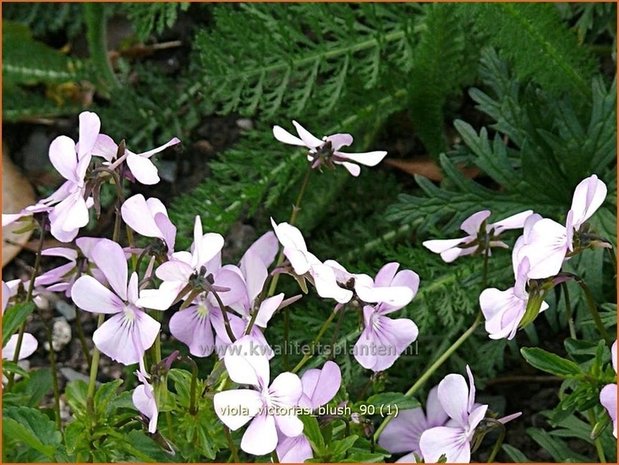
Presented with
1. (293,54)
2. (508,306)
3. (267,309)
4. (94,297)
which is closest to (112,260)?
(94,297)

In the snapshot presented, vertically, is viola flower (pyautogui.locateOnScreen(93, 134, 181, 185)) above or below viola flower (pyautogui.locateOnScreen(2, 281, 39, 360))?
above

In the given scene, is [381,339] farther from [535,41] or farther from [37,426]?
[535,41]

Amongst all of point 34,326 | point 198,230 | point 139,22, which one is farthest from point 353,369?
point 139,22

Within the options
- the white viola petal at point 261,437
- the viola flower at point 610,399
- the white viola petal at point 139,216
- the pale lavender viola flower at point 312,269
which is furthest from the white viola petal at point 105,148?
the viola flower at point 610,399

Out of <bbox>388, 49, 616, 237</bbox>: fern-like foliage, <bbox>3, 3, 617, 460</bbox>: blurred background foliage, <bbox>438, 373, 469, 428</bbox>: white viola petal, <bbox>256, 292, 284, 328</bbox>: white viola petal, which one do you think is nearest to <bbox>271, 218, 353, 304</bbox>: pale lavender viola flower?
<bbox>256, 292, 284, 328</bbox>: white viola petal

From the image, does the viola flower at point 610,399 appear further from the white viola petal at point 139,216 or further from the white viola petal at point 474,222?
the white viola petal at point 139,216

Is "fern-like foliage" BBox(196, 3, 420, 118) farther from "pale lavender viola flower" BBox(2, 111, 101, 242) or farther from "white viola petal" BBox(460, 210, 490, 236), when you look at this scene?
"pale lavender viola flower" BBox(2, 111, 101, 242)
